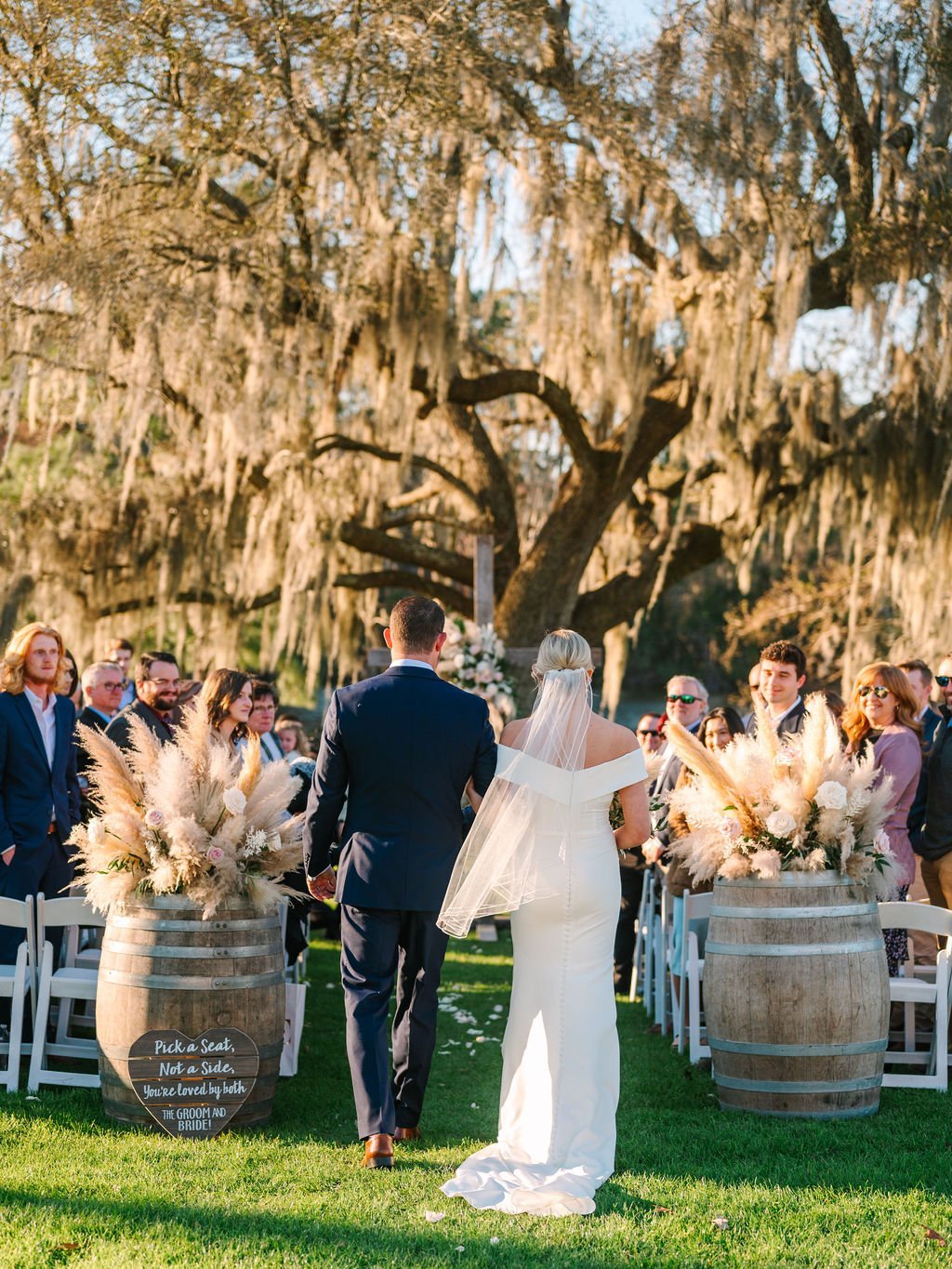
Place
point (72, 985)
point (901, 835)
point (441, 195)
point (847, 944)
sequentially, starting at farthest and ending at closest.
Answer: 1. point (441, 195)
2. point (901, 835)
3. point (72, 985)
4. point (847, 944)

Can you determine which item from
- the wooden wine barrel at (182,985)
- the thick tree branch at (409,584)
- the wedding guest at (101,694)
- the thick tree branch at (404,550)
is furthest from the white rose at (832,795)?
the thick tree branch at (409,584)

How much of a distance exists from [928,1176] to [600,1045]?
107 centimetres

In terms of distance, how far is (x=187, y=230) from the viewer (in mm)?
10109

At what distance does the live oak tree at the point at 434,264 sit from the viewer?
947 centimetres

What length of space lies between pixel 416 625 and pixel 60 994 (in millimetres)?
2067

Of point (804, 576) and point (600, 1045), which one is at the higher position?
point (804, 576)

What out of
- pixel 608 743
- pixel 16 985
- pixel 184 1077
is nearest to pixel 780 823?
pixel 608 743

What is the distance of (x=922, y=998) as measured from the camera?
16.5ft

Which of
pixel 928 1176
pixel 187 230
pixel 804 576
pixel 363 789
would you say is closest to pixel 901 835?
pixel 928 1176

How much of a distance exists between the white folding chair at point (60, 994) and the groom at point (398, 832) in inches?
49.9

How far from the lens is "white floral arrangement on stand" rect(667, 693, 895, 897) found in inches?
186

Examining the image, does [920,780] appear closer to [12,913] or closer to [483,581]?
[12,913]

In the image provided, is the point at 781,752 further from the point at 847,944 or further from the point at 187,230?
the point at 187,230

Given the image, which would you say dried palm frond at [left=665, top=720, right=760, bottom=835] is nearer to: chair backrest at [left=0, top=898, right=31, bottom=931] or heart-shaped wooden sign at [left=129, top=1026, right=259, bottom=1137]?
heart-shaped wooden sign at [left=129, top=1026, right=259, bottom=1137]
